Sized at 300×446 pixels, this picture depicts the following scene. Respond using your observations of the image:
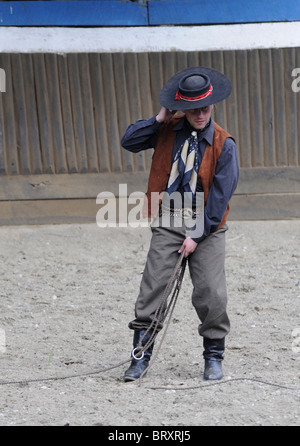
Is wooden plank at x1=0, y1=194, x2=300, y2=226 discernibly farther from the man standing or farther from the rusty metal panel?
the man standing

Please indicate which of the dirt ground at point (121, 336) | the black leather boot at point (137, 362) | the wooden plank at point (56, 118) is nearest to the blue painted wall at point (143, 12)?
the wooden plank at point (56, 118)

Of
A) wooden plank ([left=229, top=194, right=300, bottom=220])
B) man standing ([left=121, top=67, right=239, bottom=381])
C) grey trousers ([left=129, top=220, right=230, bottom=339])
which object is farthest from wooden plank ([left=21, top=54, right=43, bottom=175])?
grey trousers ([left=129, top=220, right=230, bottom=339])

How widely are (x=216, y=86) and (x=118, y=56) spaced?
3731mm

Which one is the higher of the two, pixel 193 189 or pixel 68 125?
pixel 68 125

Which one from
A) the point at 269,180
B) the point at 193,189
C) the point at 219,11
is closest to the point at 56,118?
the point at 219,11

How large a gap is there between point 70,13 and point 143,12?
72 cm

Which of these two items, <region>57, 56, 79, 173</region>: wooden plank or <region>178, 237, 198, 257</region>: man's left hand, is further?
<region>57, 56, 79, 173</region>: wooden plank

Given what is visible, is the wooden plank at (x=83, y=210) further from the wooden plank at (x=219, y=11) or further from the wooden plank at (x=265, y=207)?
the wooden plank at (x=219, y=11)

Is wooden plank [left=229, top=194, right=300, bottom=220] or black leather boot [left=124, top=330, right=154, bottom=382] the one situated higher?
wooden plank [left=229, top=194, right=300, bottom=220]

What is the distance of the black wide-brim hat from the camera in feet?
13.3

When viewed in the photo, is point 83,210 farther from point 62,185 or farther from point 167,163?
point 167,163

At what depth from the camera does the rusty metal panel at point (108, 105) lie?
7727 millimetres

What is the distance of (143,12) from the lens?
7.60 meters
